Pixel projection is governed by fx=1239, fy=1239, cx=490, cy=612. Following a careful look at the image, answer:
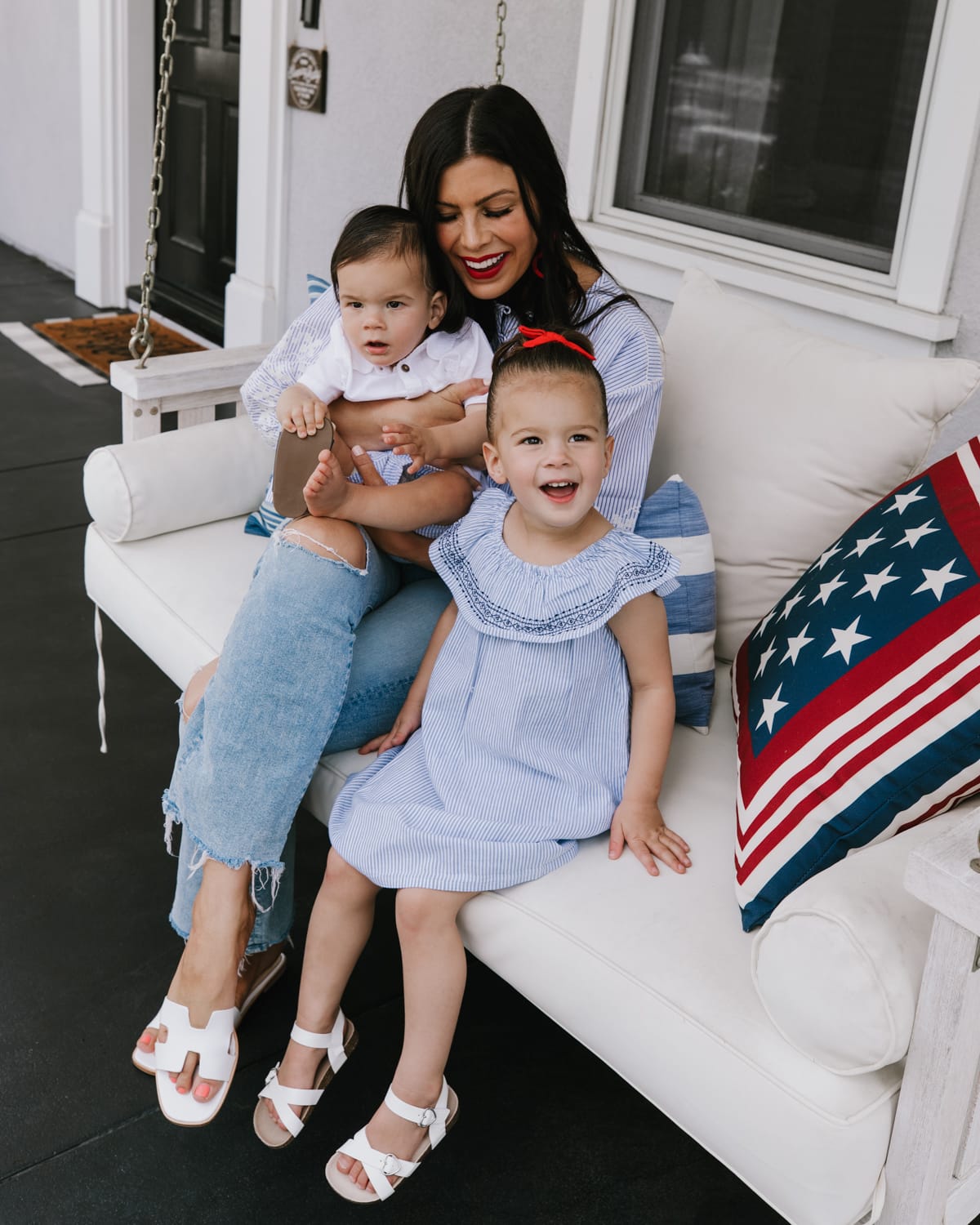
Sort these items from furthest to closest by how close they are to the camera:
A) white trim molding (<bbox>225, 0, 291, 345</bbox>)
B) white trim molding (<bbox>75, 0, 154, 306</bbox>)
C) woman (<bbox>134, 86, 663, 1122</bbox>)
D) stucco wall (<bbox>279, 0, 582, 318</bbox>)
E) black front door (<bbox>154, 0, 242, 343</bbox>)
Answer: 1. white trim molding (<bbox>75, 0, 154, 306</bbox>)
2. black front door (<bbox>154, 0, 242, 343</bbox>)
3. white trim molding (<bbox>225, 0, 291, 345</bbox>)
4. stucco wall (<bbox>279, 0, 582, 318</bbox>)
5. woman (<bbox>134, 86, 663, 1122</bbox>)

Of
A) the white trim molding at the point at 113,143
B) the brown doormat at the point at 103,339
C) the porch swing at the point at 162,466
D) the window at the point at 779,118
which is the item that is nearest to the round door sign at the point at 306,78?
the brown doormat at the point at 103,339

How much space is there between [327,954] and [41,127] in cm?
558

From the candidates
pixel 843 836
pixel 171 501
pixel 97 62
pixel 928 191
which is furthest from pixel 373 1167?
pixel 97 62

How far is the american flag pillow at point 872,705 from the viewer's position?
1.26 metres

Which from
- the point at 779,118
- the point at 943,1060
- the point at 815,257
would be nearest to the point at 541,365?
the point at 943,1060

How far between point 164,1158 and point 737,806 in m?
0.85

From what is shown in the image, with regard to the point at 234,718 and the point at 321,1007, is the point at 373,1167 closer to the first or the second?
the point at 321,1007

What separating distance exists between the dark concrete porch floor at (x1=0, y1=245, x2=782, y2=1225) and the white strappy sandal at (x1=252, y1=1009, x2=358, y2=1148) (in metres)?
0.06

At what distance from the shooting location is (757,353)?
1.82 metres

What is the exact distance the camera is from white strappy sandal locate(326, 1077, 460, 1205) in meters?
→ 1.43

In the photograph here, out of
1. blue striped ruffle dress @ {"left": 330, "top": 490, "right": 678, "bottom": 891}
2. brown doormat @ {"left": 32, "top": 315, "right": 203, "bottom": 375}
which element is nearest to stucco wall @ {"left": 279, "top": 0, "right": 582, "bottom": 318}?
brown doormat @ {"left": 32, "top": 315, "right": 203, "bottom": 375}

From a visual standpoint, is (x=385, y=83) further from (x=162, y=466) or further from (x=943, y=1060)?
(x=943, y=1060)

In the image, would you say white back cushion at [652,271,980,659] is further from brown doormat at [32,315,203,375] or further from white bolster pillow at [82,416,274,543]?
brown doormat at [32,315,203,375]

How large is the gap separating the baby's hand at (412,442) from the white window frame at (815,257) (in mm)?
1200
